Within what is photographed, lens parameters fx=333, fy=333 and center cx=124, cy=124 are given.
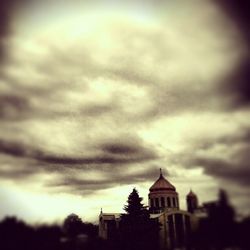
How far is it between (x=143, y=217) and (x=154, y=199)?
21480 millimetres

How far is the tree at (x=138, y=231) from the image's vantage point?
4156cm

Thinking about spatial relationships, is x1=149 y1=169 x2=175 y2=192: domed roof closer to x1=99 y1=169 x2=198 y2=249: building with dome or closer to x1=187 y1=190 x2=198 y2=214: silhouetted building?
x1=99 y1=169 x2=198 y2=249: building with dome

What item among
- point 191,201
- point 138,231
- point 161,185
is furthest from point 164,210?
point 138,231

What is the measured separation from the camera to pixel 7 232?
2888 centimetres

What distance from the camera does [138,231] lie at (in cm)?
4266

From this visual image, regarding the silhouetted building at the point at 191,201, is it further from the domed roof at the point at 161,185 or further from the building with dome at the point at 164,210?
the domed roof at the point at 161,185

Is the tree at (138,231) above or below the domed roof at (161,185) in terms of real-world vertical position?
below

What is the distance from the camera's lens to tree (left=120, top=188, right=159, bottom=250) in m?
41.6

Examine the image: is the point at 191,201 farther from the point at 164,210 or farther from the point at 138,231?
the point at 138,231

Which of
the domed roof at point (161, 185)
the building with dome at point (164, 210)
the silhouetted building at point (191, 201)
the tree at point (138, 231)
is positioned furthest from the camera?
the silhouetted building at point (191, 201)

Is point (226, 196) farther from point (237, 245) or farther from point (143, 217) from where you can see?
point (143, 217)

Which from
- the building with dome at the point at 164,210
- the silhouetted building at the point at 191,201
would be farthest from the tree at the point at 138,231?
the silhouetted building at the point at 191,201

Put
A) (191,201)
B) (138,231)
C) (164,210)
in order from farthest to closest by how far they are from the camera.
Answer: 1. (191,201)
2. (164,210)
3. (138,231)

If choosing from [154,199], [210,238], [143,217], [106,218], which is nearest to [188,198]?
[154,199]
